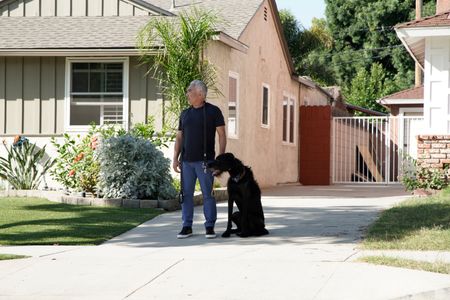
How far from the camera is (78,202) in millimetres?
14961

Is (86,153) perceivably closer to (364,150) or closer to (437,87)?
(437,87)

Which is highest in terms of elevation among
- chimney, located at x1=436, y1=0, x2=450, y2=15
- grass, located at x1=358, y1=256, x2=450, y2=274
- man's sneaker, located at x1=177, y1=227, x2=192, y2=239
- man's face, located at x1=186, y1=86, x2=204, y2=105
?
chimney, located at x1=436, y1=0, x2=450, y2=15

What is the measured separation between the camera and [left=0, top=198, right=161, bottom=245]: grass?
11.1m

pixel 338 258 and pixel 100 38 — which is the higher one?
pixel 100 38

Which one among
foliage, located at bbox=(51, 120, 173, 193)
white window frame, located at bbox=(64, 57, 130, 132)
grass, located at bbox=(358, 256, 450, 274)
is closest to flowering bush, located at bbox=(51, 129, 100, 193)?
foliage, located at bbox=(51, 120, 173, 193)

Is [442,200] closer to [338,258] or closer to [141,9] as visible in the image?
[338,258]

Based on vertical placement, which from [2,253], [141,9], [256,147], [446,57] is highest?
[141,9]

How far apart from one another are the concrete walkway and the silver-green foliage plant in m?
2.79

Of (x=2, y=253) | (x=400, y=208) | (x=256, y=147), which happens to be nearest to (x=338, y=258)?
(x=2, y=253)

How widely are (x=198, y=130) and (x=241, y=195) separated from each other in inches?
37.2

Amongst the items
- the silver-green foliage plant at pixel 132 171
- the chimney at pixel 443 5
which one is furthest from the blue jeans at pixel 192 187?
the chimney at pixel 443 5

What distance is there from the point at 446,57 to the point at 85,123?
24.6ft

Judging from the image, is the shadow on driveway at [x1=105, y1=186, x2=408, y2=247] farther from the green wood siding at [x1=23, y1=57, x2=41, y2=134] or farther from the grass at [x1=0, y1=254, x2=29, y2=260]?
the green wood siding at [x1=23, y1=57, x2=41, y2=134]

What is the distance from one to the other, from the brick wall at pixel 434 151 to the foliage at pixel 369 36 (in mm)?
29700
